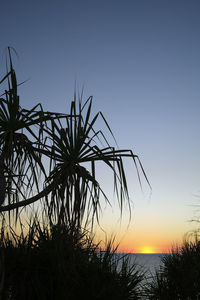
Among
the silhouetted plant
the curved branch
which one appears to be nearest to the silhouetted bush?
the curved branch

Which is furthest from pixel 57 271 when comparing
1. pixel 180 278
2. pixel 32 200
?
pixel 180 278

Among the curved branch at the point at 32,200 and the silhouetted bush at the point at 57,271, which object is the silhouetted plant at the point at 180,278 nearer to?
the silhouetted bush at the point at 57,271

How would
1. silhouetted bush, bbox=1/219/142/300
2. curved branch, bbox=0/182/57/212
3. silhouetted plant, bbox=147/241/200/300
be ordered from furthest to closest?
1. silhouetted plant, bbox=147/241/200/300
2. silhouetted bush, bbox=1/219/142/300
3. curved branch, bbox=0/182/57/212

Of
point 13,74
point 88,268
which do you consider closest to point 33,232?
point 88,268

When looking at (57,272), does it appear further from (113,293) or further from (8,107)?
(8,107)

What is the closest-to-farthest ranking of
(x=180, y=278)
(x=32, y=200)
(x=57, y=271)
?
(x=32, y=200) → (x=57, y=271) → (x=180, y=278)

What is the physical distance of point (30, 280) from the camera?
4660mm

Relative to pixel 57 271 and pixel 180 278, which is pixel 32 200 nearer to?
pixel 57 271

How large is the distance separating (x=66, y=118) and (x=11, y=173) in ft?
3.70

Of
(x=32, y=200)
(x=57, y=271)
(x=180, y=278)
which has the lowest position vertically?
(x=180, y=278)

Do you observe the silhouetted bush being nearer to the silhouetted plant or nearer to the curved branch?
the curved branch

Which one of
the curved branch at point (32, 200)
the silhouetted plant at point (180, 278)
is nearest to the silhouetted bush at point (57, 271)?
the curved branch at point (32, 200)

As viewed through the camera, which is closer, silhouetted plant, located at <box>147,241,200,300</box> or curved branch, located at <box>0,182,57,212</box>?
curved branch, located at <box>0,182,57,212</box>

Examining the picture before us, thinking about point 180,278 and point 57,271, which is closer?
point 57,271
